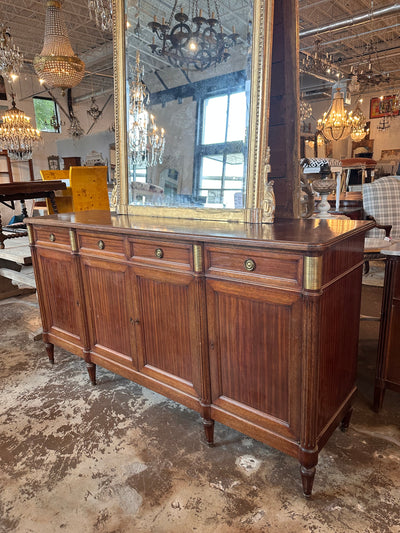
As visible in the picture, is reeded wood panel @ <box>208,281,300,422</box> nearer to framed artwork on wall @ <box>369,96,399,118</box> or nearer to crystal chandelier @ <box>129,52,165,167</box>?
crystal chandelier @ <box>129,52,165,167</box>

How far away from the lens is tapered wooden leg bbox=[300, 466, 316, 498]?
142cm

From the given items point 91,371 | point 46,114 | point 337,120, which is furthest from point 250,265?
point 46,114

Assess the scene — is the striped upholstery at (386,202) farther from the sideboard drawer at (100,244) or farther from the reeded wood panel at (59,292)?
the reeded wood panel at (59,292)

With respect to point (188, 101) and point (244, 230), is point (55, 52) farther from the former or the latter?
point (244, 230)

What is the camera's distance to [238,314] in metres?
1.50

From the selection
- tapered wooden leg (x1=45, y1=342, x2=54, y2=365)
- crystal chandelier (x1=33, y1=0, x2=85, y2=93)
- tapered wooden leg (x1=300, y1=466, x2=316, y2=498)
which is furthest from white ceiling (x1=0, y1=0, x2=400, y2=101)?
tapered wooden leg (x1=300, y1=466, x2=316, y2=498)

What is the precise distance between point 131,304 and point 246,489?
103cm

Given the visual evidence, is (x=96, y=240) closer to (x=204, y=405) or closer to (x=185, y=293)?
(x=185, y=293)

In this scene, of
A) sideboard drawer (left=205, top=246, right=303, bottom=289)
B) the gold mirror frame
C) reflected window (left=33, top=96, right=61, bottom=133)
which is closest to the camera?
sideboard drawer (left=205, top=246, right=303, bottom=289)

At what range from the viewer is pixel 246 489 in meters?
1.52

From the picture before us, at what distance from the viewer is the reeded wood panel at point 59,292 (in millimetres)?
2248

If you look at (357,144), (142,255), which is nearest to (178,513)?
(142,255)

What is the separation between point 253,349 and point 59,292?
148 centimetres

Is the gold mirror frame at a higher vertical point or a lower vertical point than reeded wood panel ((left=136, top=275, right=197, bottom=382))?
higher
